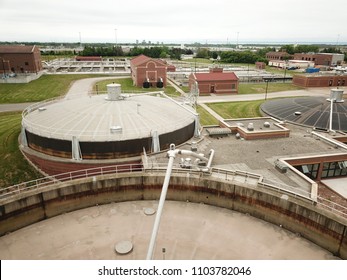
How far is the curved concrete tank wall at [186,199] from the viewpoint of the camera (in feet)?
53.1

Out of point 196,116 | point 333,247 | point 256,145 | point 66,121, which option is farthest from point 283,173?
point 66,121

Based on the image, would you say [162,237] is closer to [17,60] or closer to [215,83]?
[215,83]

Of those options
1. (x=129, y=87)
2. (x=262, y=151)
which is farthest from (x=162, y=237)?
(x=129, y=87)

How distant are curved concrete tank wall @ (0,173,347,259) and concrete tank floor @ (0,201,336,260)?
1.73ft

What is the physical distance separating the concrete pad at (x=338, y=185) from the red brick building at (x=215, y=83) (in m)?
47.6

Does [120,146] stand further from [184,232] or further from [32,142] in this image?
[184,232]

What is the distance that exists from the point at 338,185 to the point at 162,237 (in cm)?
2394

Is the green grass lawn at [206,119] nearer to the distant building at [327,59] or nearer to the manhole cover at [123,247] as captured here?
the manhole cover at [123,247]

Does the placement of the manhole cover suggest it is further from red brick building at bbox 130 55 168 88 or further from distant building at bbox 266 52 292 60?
distant building at bbox 266 52 292 60

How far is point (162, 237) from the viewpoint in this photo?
1608 centimetres

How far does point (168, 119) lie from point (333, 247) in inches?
813

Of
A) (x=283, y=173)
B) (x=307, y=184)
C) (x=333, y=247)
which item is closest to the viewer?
(x=333, y=247)

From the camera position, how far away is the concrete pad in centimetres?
2888

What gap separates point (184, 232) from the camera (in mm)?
16547
